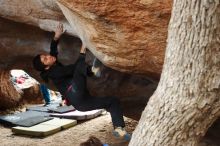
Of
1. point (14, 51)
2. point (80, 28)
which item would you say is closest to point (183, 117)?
point (80, 28)

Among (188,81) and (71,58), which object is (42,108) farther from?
(188,81)

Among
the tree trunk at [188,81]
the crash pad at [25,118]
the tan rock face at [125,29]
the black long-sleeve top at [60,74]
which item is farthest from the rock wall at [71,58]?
the tree trunk at [188,81]

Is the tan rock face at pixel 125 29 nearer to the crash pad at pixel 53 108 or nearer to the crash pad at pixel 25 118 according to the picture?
the crash pad at pixel 25 118

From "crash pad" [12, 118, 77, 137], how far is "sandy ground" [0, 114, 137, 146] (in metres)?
0.08

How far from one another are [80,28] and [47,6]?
99cm

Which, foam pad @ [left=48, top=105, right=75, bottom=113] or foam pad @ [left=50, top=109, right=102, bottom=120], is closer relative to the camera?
foam pad @ [left=50, top=109, right=102, bottom=120]

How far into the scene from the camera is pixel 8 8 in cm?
570

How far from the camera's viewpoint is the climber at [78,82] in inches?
196

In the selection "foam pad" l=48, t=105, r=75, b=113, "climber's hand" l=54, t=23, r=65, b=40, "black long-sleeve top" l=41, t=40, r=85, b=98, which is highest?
"climber's hand" l=54, t=23, r=65, b=40

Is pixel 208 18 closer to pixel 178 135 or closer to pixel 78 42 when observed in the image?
pixel 178 135

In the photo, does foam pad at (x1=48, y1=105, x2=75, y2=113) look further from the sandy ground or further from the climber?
the climber

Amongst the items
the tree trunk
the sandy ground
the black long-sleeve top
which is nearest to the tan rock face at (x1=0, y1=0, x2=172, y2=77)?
the black long-sleeve top

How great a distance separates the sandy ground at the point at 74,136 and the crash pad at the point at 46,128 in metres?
0.08

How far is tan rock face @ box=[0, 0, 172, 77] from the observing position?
379 centimetres
